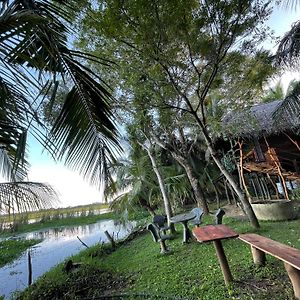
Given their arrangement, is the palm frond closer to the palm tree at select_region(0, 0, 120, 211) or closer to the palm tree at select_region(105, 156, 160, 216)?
the palm tree at select_region(0, 0, 120, 211)

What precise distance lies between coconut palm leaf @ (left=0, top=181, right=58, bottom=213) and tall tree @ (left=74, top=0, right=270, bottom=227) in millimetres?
3283

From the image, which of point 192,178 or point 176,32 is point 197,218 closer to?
point 192,178

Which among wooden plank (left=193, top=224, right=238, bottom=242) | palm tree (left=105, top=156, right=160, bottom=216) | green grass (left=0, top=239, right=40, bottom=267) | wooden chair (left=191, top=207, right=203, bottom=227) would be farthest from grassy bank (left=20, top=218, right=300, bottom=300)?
green grass (left=0, top=239, right=40, bottom=267)

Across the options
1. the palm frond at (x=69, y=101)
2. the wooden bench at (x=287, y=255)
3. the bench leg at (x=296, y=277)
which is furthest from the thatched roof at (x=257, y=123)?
the palm frond at (x=69, y=101)

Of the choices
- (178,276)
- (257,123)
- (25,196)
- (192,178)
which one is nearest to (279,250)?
(178,276)

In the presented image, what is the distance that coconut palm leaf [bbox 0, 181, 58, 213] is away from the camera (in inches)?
98.4

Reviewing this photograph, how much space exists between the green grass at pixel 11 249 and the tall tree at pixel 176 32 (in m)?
9.36

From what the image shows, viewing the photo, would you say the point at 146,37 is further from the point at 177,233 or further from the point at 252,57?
the point at 177,233

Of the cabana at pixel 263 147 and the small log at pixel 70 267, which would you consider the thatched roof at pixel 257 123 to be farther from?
the small log at pixel 70 267

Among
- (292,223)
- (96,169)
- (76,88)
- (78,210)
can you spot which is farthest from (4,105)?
(78,210)

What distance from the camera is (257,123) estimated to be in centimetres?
866

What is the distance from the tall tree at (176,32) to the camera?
16.1 ft

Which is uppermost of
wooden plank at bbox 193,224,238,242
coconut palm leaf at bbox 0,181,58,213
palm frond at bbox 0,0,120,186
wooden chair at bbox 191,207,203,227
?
palm frond at bbox 0,0,120,186

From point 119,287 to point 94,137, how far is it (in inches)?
143
